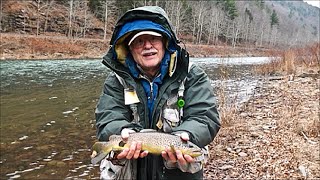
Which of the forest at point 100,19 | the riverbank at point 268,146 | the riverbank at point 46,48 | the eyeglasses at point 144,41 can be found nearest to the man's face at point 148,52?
the eyeglasses at point 144,41

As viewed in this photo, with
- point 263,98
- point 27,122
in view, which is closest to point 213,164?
point 27,122

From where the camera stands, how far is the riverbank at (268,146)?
4840 mm

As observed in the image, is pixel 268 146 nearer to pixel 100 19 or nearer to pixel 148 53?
pixel 148 53

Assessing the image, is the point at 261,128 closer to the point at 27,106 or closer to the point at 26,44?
the point at 27,106

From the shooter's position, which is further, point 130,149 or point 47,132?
point 47,132

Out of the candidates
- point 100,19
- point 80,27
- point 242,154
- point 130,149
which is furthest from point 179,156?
point 100,19

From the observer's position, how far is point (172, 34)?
7.83 feet

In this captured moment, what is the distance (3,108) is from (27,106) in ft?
2.38

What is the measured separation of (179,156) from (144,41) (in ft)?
2.74

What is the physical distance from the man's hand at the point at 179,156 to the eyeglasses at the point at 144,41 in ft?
2.27

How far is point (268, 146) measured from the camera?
5957mm

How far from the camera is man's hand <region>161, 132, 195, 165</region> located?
6.64 ft

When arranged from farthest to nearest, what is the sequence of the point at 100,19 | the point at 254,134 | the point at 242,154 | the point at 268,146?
the point at 100,19 → the point at 254,134 → the point at 268,146 → the point at 242,154

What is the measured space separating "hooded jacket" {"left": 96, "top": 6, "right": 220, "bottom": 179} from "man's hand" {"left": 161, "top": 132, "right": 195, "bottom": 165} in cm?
13
